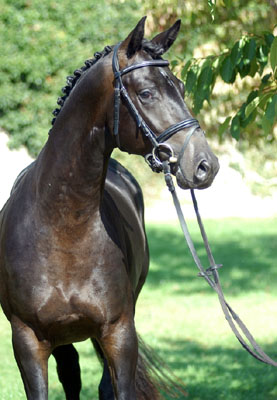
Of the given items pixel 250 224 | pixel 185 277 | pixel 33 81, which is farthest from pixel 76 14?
pixel 185 277

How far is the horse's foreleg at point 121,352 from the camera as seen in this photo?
11.8 feet

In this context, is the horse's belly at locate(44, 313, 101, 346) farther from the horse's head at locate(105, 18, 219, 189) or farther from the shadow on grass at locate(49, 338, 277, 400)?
the shadow on grass at locate(49, 338, 277, 400)

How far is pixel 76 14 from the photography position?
1642cm

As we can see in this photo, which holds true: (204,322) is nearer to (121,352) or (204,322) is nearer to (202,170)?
(121,352)

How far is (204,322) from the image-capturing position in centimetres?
834

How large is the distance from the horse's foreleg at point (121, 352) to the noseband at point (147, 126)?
77 centimetres

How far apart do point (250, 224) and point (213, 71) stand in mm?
11164

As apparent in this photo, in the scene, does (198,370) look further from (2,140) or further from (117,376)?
(2,140)

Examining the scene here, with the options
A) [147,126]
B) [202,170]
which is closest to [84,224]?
[147,126]

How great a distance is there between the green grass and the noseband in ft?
9.17

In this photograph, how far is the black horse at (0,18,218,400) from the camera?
10.8ft

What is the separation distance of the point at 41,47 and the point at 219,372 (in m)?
11.2

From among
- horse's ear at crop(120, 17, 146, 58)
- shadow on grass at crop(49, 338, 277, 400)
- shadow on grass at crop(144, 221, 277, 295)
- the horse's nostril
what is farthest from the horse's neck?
shadow on grass at crop(144, 221, 277, 295)

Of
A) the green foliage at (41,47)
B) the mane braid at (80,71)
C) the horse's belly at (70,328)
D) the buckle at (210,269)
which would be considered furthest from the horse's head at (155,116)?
the green foliage at (41,47)
